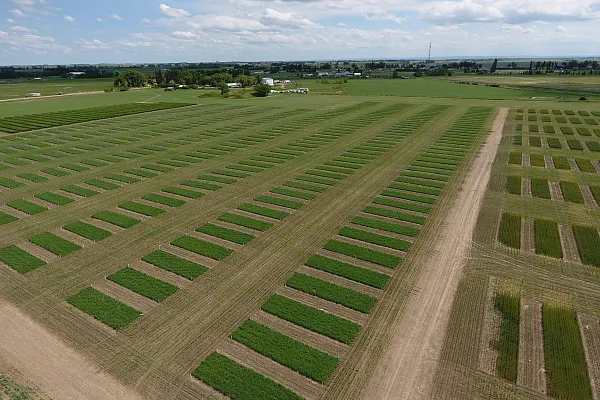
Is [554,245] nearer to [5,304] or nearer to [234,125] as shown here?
[5,304]

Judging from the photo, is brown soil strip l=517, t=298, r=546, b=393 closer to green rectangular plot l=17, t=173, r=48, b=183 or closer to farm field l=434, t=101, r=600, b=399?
farm field l=434, t=101, r=600, b=399

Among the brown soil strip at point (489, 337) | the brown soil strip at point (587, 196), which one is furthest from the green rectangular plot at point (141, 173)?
the brown soil strip at point (587, 196)

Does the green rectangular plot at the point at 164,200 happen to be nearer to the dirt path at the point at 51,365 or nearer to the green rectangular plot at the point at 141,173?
the green rectangular plot at the point at 141,173

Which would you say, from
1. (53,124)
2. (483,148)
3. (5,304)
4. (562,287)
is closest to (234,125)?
(53,124)

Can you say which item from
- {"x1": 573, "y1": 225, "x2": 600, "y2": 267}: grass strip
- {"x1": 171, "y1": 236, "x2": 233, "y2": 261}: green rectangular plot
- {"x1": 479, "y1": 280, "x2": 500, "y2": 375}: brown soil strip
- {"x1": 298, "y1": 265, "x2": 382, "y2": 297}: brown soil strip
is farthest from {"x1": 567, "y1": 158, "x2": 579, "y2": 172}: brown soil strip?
{"x1": 171, "y1": 236, "x2": 233, "y2": 261}: green rectangular plot

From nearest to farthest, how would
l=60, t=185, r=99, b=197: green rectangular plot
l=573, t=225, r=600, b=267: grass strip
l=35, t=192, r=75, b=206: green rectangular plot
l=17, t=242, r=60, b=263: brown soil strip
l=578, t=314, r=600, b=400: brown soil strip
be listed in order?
l=578, t=314, r=600, b=400: brown soil strip → l=573, t=225, r=600, b=267: grass strip → l=17, t=242, r=60, b=263: brown soil strip → l=35, t=192, r=75, b=206: green rectangular plot → l=60, t=185, r=99, b=197: green rectangular plot

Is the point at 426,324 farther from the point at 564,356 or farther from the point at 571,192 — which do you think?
the point at 571,192
